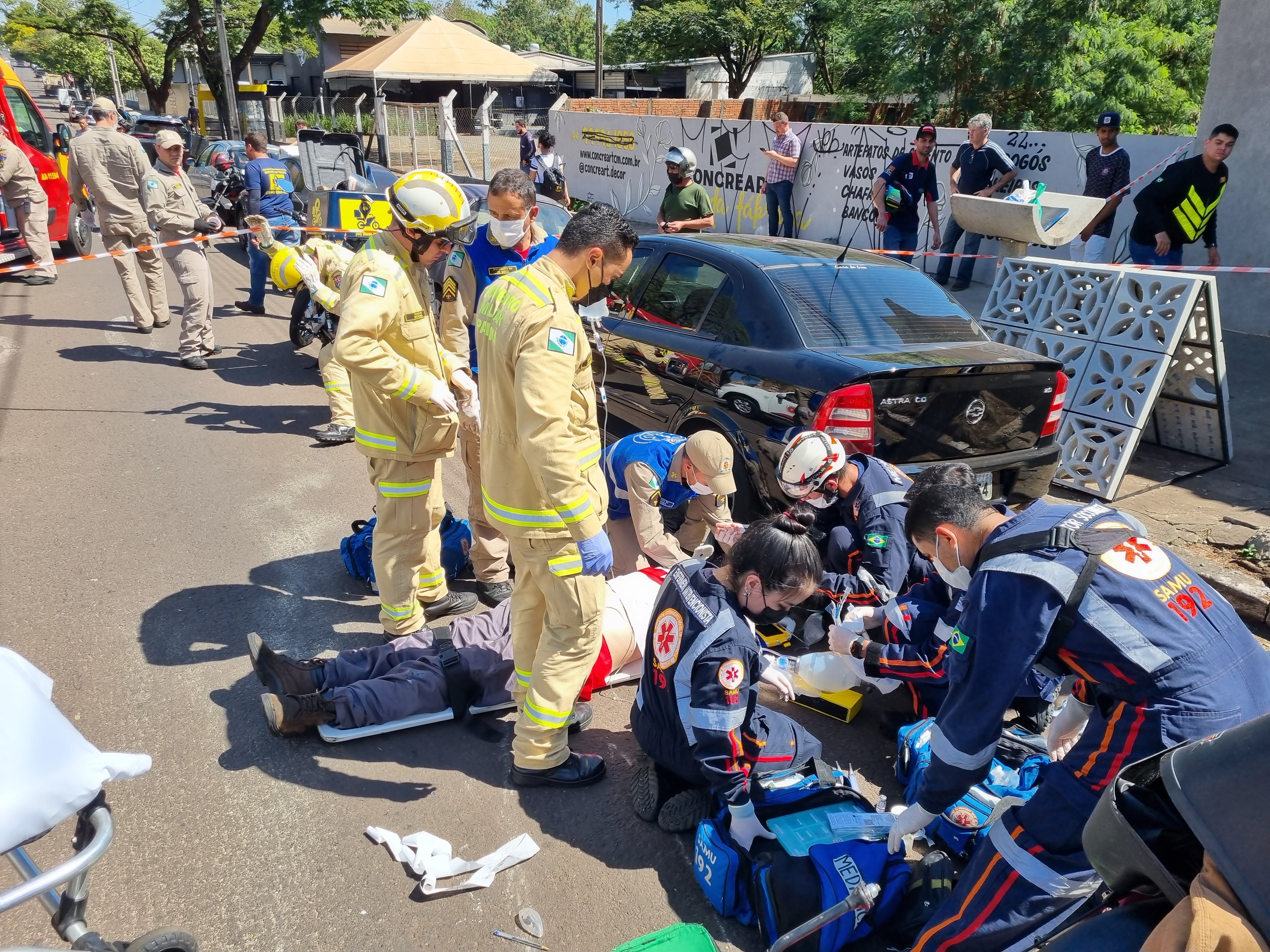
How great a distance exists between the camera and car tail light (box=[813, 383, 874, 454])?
4.13 meters

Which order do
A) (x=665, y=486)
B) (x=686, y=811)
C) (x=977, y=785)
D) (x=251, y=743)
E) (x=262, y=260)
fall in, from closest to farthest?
(x=977, y=785)
(x=686, y=811)
(x=251, y=743)
(x=665, y=486)
(x=262, y=260)

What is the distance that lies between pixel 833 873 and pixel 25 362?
28.5 ft

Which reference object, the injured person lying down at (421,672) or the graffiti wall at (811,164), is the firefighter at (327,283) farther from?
the graffiti wall at (811,164)

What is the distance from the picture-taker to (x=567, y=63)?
5125 cm

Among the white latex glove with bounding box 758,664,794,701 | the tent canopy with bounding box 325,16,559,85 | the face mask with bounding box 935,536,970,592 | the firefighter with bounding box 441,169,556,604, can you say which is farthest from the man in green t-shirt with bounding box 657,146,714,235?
the tent canopy with bounding box 325,16,559,85

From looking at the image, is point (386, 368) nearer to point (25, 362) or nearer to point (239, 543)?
point (239, 543)

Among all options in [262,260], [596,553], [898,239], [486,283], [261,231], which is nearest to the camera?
[596,553]

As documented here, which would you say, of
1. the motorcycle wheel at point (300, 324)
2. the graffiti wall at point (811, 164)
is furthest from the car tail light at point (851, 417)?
the graffiti wall at point (811, 164)

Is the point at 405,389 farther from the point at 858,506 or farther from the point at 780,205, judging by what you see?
the point at 780,205

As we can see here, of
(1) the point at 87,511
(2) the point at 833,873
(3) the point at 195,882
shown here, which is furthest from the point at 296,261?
(2) the point at 833,873

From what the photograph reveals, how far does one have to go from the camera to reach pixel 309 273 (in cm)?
673

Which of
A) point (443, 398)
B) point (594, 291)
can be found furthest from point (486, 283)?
point (594, 291)

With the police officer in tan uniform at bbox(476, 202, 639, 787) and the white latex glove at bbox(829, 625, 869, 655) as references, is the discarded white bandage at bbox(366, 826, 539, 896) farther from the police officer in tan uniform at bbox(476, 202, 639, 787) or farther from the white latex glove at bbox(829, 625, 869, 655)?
the white latex glove at bbox(829, 625, 869, 655)

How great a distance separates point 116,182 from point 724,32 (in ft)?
106
